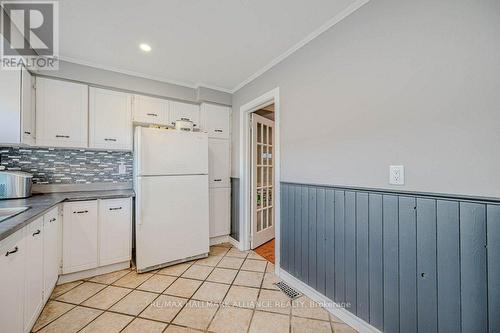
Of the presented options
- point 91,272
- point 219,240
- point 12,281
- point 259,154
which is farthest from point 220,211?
point 12,281

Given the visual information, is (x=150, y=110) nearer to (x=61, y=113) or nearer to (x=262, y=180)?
(x=61, y=113)

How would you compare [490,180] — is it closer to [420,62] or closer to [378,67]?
[420,62]

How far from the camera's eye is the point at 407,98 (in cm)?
124

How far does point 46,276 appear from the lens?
166 centimetres

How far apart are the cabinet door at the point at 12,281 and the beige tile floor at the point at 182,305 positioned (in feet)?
1.42

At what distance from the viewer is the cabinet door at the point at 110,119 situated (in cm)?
241

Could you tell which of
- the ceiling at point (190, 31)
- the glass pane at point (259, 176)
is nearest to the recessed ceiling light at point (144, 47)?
the ceiling at point (190, 31)

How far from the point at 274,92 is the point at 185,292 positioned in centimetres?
224

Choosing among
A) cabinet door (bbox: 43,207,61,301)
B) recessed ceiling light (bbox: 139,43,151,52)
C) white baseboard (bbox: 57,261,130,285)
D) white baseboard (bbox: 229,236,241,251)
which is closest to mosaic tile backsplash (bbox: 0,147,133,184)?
cabinet door (bbox: 43,207,61,301)

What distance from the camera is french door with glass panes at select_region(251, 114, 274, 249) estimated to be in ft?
9.77

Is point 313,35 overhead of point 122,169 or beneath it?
overhead

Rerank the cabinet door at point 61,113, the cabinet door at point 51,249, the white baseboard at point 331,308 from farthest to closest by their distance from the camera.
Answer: the cabinet door at point 61,113 < the cabinet door at point 51,249 < the white baseboard at point 331,308

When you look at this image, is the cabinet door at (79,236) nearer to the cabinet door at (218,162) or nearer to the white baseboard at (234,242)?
the cabinet door at (218,162)

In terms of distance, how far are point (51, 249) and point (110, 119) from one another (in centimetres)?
148
